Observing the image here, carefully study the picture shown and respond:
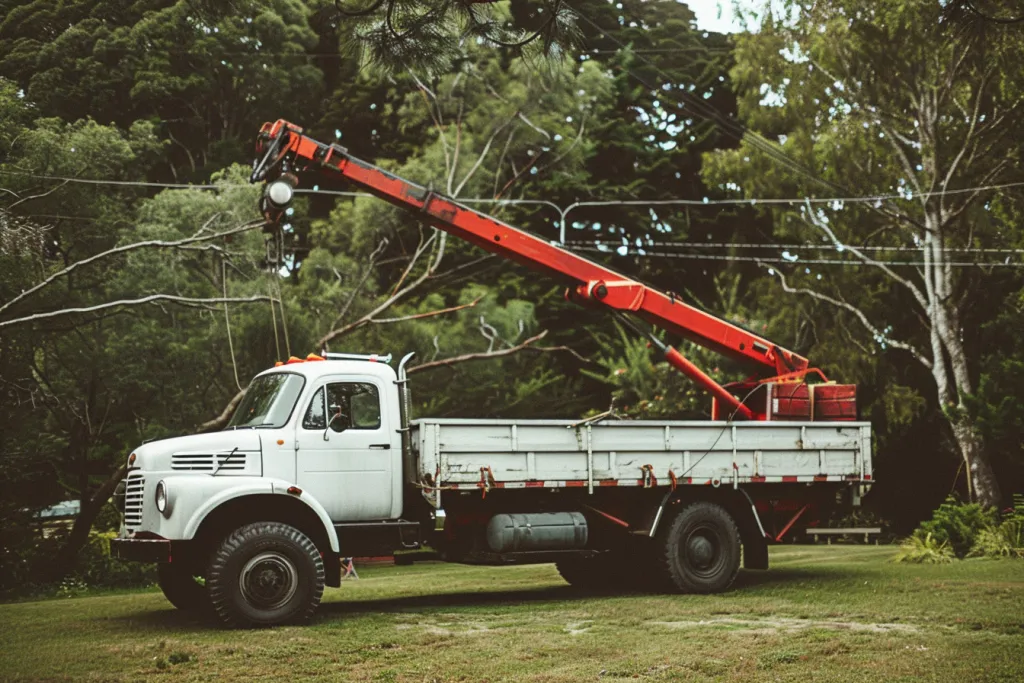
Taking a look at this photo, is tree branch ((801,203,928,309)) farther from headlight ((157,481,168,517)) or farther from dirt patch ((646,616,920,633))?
headlight ((157,481,168,517))

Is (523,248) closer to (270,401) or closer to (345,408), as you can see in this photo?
(345,408)

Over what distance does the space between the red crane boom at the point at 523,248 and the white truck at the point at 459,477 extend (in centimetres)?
3

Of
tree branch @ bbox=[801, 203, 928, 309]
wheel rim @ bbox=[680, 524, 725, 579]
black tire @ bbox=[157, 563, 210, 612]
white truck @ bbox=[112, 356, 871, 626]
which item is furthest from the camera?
tree branch @ bbox=[801, 203, 928, 309]

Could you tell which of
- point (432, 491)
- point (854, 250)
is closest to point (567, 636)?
point (432, 491)

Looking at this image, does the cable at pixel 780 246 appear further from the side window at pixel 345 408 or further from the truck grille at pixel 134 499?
the truck grille at pixel 134 499

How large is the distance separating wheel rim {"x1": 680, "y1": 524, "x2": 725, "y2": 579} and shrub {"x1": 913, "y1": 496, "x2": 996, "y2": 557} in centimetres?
651

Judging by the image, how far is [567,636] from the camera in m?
9.48

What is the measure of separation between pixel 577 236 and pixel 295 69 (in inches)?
397

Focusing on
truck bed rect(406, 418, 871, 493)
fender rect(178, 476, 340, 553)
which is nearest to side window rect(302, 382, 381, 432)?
truck bed rect(406, 418, 871, 493)

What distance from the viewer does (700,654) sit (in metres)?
8.41

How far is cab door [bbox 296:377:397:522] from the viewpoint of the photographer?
1109cm

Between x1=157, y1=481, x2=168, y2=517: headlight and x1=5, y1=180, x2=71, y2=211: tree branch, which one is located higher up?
x1=5, y1=180, x2=71, y2=211: tree branch

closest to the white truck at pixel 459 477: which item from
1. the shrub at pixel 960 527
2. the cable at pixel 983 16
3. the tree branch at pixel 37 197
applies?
the tree branch at pixel 37 197

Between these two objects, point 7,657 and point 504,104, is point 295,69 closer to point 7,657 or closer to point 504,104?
point 504,104
